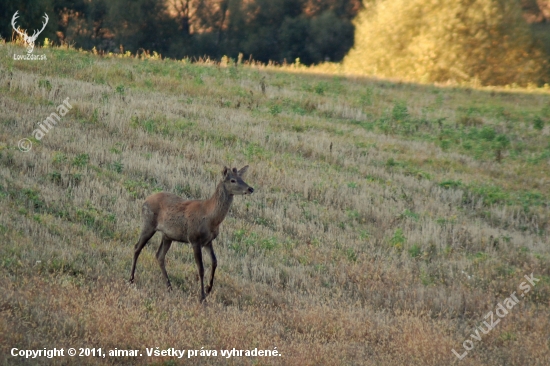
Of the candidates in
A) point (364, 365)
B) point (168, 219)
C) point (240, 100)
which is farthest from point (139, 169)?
point (240, 100)

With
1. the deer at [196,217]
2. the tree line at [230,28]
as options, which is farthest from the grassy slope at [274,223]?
the tree line at [230,28]

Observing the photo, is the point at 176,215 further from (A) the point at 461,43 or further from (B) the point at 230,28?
(B) the point at 230,28

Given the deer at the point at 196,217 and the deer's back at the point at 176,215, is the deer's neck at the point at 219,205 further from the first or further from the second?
the deer's back at the point at 176,215

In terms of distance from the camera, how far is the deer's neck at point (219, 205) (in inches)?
374

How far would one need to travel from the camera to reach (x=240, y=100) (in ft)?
81.9

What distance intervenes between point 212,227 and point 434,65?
34.0 metres

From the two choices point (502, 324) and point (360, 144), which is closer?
point (502, 324)

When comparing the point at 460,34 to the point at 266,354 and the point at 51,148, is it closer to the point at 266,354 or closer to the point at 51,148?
→ the point at 51,148

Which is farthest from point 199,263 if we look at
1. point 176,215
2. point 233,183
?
point 233,183

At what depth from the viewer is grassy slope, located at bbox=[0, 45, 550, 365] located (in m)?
8.75

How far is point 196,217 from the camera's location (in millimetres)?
9578

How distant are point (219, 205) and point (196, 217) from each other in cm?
39

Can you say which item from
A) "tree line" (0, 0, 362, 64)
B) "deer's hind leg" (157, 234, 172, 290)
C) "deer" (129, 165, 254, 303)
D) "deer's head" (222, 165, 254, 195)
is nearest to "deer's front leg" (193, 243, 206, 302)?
"deer" (129, 165, 254, 303)

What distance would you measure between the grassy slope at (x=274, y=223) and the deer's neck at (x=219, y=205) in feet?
4.08
